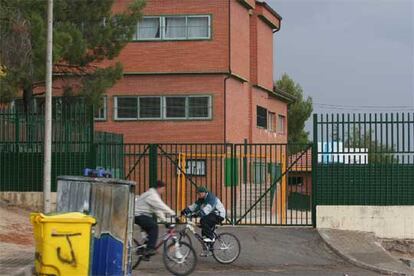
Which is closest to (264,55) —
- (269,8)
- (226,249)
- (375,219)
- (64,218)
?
(269,8)

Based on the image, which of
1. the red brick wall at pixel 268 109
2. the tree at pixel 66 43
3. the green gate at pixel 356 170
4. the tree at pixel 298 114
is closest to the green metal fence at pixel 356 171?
the green gate at pixel 356 170

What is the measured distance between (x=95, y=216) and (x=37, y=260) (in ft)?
4.12

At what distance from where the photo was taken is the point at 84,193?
36.4ft

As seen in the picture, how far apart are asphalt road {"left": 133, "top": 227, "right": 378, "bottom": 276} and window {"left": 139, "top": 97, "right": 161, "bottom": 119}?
14.3 metres

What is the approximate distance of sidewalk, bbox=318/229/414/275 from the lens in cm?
1456

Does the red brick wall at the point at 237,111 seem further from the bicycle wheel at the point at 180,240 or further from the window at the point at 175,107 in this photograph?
the bicycle wheel at the point at 180,240

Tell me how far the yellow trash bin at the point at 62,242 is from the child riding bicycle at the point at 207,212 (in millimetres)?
4569

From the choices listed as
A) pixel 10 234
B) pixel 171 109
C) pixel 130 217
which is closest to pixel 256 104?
pixel 171 109

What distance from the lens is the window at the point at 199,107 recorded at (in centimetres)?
3234

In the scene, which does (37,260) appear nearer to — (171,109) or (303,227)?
(303,227)

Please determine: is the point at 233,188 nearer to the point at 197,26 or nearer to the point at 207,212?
the point at 207,212

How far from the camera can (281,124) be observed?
153ft

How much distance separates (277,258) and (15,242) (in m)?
5.78

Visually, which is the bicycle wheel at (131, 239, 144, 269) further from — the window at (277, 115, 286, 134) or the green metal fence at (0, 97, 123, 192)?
the window at (277, 115, 286, 134)
